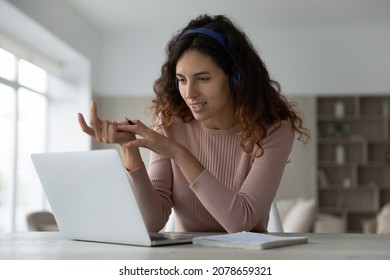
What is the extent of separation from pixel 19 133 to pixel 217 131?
5742mm

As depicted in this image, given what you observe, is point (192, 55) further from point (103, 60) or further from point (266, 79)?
point (103, 60)

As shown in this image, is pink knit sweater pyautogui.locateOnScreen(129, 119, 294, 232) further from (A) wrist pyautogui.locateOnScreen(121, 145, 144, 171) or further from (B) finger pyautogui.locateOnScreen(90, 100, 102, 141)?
(B) finger pyautogui.locateOnScreen(90, 100, 102, 141)

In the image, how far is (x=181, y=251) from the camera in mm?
1281

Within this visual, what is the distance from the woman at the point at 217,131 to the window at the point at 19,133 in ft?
16.5

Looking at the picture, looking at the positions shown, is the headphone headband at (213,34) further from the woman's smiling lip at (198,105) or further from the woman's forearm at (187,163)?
the woman's forearm at (187,163)

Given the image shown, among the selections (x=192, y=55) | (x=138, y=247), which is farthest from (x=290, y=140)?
(x=138, y=247)

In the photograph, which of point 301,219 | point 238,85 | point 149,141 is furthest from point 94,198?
point 301,219

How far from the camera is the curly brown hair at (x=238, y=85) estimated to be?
1.97 m

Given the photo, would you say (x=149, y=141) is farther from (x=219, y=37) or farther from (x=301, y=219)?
(x=301, y=219)

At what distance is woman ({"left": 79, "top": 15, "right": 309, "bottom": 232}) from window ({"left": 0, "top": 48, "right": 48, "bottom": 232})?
501 centimetres

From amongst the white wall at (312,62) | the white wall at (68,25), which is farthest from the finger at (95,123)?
the white wall at (312,62)

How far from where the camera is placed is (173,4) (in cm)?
757

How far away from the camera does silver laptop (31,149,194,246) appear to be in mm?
1365

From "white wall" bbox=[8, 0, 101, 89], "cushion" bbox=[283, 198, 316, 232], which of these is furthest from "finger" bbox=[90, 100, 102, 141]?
"white wall" bbox=[8, 0, 101, 89]
